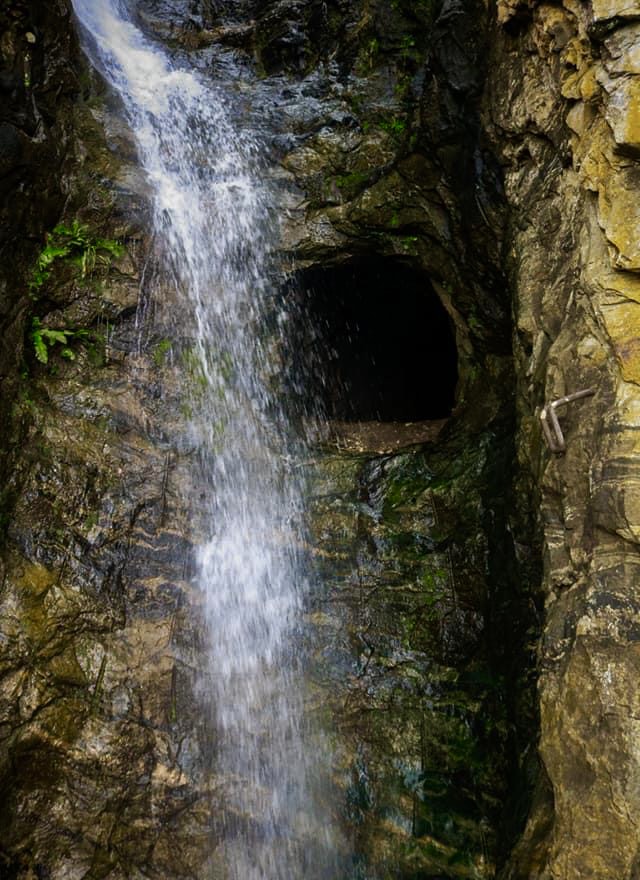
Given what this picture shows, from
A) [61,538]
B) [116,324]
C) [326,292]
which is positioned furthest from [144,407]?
[326,292]

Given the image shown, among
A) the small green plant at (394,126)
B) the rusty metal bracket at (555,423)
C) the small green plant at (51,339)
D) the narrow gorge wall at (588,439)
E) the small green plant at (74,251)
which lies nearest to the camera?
the narrow gorge wall at (588,439)

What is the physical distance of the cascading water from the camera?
452 centimetres

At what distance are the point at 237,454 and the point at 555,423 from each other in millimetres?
3056

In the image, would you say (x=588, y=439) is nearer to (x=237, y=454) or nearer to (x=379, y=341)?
(x=237, y=454)

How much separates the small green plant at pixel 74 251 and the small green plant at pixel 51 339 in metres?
0.34

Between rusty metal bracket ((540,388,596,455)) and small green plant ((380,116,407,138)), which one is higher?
small green plant ((380,116,407,138))

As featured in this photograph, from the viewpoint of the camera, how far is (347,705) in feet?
15.4

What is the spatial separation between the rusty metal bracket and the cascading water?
262 cm

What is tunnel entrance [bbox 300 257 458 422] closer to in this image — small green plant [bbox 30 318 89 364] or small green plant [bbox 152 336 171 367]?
small green plant [bbox 152 336 171 367]

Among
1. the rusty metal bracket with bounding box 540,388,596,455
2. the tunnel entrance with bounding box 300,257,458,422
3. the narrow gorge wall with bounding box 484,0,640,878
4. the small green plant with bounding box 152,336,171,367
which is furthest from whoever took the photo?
the tunnel entrance with bounding box 300,257,458,422

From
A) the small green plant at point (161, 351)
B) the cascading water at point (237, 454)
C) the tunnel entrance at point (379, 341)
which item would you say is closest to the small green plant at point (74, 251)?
the cascading water at point (237, 454)

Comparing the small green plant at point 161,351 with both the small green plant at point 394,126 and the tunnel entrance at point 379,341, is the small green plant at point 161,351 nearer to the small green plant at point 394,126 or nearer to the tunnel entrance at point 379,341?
the tunnel entrance at point 379,341

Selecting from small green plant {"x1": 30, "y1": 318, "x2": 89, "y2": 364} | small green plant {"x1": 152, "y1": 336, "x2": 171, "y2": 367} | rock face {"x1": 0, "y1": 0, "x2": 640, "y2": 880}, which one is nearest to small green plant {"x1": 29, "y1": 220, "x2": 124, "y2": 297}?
rock face {"x1": 0, "y1": 0, "x2": 640, "y2": 880}

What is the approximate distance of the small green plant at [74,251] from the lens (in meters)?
5.37
